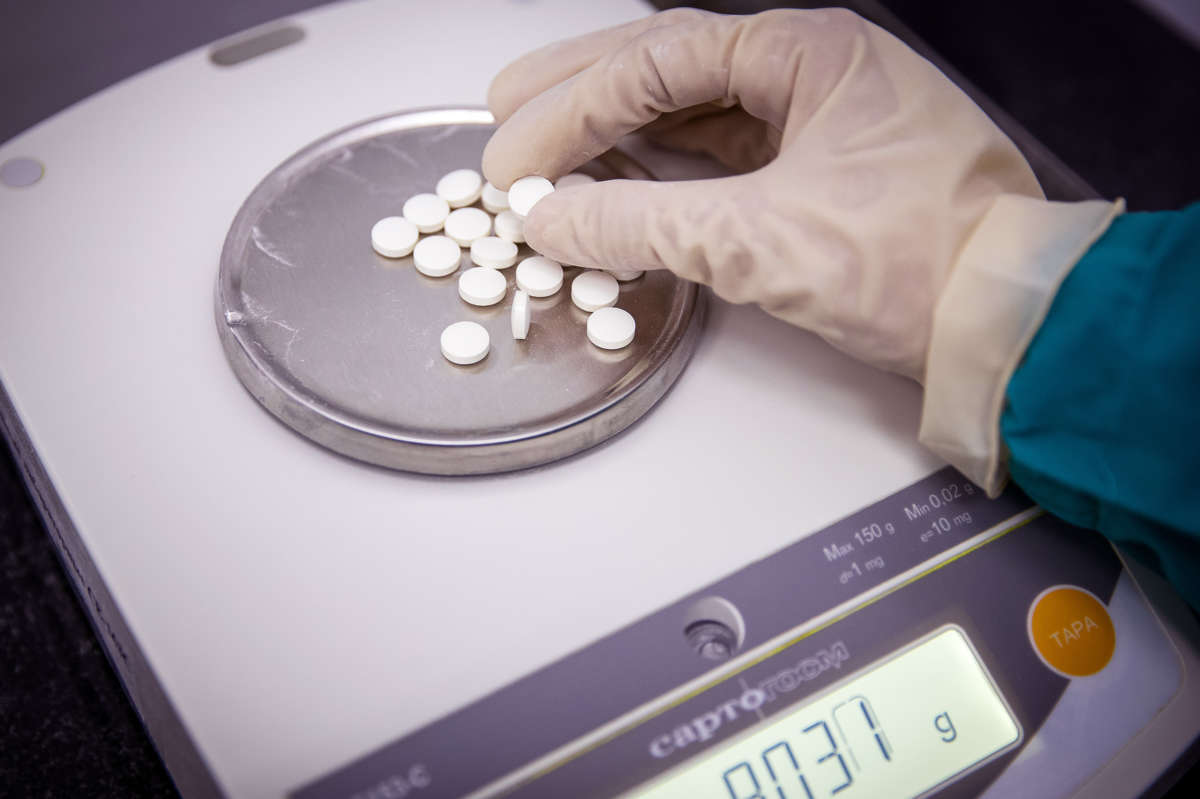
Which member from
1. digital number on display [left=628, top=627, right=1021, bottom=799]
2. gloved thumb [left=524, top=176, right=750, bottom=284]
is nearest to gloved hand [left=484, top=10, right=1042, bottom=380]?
gloved thumb [left=524, top=176, right=750, bottom=284]

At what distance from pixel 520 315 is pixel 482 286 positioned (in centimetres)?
5

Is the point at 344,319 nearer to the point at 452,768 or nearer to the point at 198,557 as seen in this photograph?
the point at 198,557

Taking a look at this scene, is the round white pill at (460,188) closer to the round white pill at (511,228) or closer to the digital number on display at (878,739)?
the round white pill at (511,228)

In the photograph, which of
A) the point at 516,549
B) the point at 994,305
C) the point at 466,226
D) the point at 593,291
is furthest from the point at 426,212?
the point at 994,305

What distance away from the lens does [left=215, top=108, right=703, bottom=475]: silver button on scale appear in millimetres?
587

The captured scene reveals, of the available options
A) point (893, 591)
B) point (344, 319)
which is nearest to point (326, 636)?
point (344, 319)

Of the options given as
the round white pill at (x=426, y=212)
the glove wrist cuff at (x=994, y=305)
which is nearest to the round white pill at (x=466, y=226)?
the round white pill at (x=426, y=212)

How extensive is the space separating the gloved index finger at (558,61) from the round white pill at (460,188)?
0.07 metres

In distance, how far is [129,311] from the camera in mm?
647

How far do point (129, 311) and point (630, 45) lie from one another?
383mm

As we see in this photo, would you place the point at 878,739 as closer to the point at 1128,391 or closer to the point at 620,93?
the point at 1128,391

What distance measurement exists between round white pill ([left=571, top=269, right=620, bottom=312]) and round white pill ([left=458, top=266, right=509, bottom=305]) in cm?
5

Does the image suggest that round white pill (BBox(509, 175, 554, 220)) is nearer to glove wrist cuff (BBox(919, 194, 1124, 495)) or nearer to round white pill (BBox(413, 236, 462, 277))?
round white pill (BBox(413, 236, 462, 277))

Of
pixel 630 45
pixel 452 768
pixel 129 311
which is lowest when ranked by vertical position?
pixel 452 768
